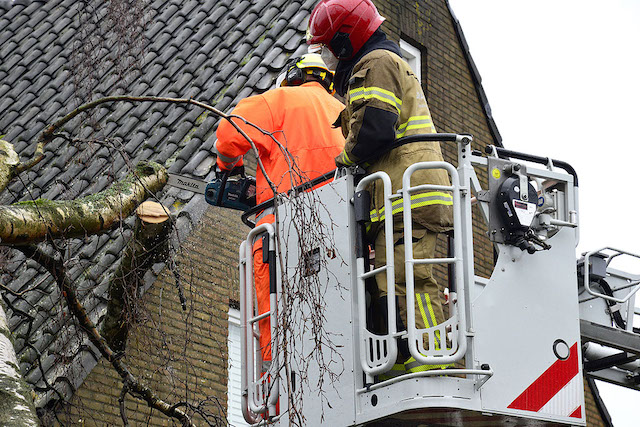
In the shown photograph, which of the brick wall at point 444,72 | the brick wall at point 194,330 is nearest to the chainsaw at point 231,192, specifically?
the brick wall at point 194,330

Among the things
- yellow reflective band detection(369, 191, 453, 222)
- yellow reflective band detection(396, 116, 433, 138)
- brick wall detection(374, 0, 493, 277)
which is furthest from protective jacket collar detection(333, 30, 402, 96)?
brick wall detection(374, 0, 493, 277)

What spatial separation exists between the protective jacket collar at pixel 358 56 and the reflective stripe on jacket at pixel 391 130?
0.52 ft

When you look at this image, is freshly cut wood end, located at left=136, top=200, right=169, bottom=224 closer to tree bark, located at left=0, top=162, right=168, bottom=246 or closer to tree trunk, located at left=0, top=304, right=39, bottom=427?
tree bark, located at left=0, top=162, right=168, bottom=246

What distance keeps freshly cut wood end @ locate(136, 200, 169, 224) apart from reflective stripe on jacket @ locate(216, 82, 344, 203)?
651 mm

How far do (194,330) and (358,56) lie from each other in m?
3.39

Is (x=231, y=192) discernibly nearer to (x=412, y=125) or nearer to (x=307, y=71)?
(x=307, y=71)

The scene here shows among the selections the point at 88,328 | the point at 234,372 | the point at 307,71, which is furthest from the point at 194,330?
the point at 307,71

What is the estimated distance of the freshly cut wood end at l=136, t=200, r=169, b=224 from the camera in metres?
6.99

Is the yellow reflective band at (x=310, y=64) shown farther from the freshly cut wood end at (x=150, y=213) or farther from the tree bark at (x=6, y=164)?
the tree bark at (x=6, y=164)

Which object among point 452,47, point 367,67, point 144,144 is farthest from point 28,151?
point 367,67

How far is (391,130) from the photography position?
543cm

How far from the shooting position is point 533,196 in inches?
221

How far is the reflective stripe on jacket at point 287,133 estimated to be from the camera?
255 inches

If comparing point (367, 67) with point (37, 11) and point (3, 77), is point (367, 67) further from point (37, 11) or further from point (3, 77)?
point (37, 11)
